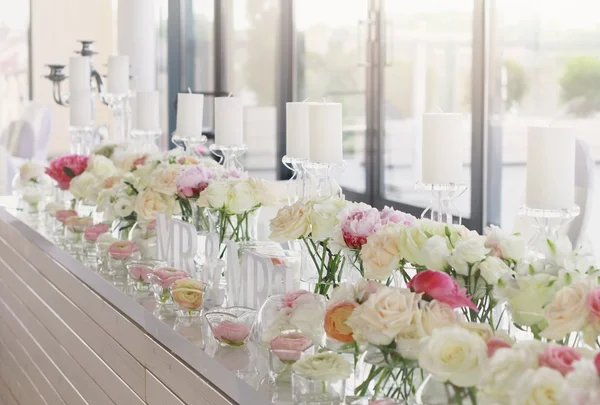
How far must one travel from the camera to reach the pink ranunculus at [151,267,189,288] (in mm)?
1811

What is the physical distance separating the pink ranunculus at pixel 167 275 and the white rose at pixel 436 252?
2.41ft

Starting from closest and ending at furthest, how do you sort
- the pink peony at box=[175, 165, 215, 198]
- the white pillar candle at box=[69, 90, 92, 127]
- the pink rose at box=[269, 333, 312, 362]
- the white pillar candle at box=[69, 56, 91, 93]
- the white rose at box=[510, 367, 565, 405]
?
1. the white rose at box=[510, 367, 565, 405]
2. the pink rose at box=[269, 333, 312, 362]
3. the pink peony at box=[175, 165, 215, 198]
4. the white pillar candle at box=[69, 90, 92, 127]
5. the white pillar candle at box=[69, 56, 91, 93]

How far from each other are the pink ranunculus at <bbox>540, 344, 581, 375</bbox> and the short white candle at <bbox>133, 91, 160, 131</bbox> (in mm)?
2290

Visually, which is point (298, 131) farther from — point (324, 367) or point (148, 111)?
point (148, 111)

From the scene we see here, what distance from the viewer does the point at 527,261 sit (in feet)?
3.79

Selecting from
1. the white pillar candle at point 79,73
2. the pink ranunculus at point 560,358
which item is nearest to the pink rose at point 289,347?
the pink ranunculus at point 560,358

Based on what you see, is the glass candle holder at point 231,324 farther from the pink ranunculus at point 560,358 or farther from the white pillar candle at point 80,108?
the white pillar candle at point 80,108

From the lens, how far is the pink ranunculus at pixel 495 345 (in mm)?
937

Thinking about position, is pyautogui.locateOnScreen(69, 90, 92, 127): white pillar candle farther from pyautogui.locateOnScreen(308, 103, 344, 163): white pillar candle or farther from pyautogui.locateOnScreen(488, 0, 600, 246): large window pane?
pyautogui.locateOnScreen(488, 0, 600, 246): large window pane

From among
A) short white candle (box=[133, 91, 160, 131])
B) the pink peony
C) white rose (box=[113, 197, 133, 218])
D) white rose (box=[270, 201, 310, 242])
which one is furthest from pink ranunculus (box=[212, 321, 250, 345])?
short white candle (box=[133, 91, 160, 131])

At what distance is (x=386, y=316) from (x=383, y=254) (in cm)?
22

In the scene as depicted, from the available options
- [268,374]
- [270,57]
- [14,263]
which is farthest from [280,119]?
[268,374]

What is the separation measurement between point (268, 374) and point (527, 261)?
409mm

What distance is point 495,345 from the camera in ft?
3.09
